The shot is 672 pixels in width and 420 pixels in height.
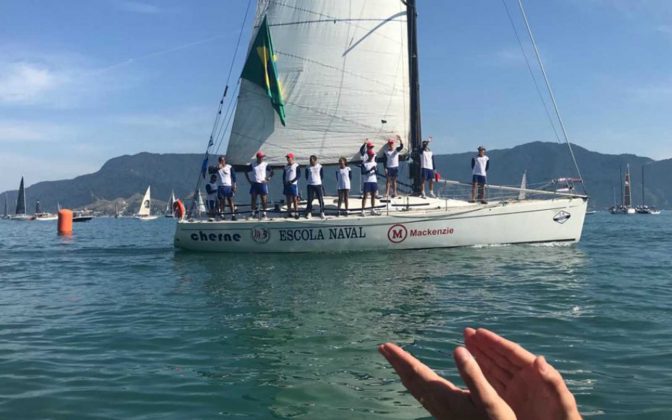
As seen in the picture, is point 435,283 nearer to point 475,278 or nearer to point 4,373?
point 475,278

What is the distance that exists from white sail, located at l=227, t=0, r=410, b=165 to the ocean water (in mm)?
8370

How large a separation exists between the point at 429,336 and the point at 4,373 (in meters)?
4.64

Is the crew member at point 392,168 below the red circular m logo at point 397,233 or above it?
above

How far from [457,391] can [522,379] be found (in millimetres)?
300

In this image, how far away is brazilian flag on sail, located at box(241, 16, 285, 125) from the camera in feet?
68.5

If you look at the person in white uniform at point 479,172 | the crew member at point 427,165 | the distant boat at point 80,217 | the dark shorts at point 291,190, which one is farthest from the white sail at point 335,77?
the distant boat at point 80,217

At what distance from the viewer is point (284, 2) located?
68.8 ft

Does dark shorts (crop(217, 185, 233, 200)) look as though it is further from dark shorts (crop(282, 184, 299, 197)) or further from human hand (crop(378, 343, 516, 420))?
human hand (crop(378, 343, 516, 420))

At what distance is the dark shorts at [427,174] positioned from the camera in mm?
20202

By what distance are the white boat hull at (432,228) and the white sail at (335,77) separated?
399 centimetres

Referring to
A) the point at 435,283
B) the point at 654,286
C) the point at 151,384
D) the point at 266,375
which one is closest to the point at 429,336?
the point at 266,375

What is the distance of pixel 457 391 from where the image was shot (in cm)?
223

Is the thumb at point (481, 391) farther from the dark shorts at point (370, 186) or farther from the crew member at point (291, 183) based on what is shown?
the dark shorts at point (370, 186)

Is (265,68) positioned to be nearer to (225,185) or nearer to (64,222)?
(225,185)
